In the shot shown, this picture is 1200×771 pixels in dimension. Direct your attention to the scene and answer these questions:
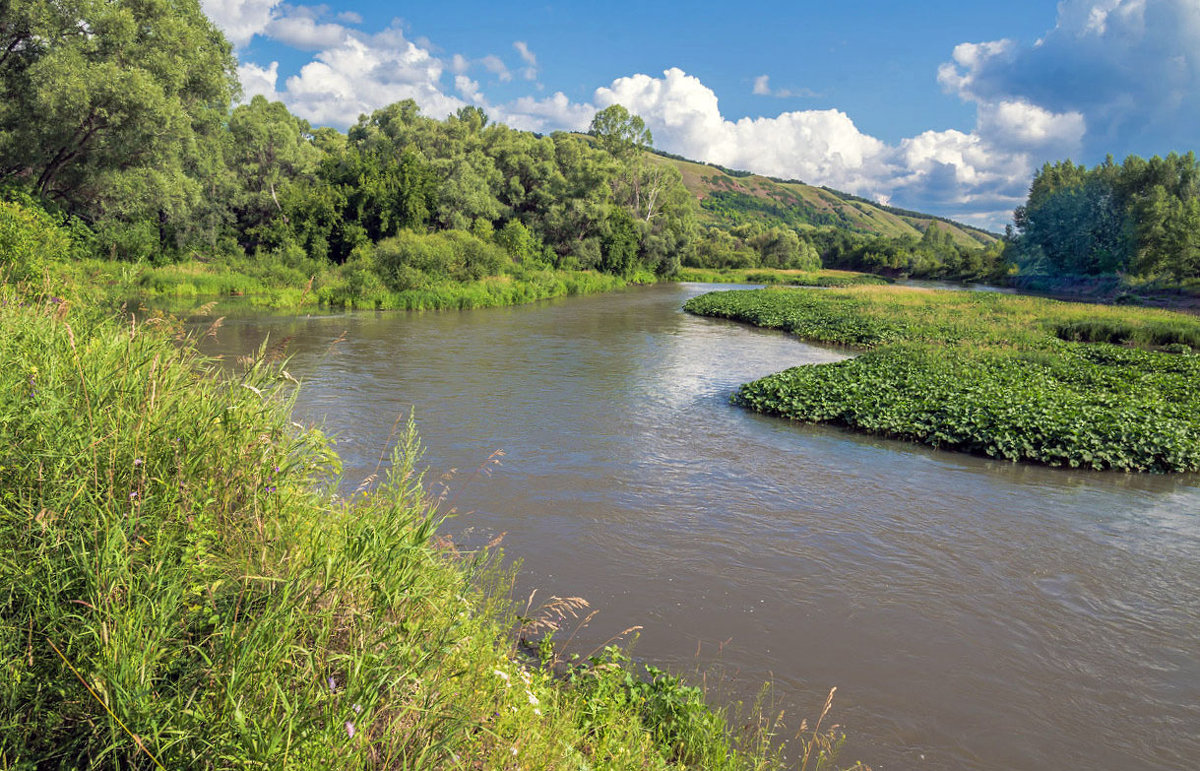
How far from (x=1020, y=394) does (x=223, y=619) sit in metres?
16.3

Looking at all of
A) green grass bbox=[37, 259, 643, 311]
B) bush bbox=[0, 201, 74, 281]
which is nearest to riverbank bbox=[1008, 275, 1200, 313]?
green grass bbox=[37, 259, 643, 311]

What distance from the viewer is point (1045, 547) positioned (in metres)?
8.84

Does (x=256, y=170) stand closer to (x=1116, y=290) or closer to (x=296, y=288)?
(x=296, y=288)

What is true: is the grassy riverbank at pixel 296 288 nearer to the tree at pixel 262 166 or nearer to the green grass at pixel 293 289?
the green grass at pixel 293 289

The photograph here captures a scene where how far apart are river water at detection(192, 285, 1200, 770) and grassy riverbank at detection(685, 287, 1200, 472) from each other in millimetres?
586

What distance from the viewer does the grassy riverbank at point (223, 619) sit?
8.44 ft

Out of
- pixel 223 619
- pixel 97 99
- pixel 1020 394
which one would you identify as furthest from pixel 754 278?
pixel 223 619

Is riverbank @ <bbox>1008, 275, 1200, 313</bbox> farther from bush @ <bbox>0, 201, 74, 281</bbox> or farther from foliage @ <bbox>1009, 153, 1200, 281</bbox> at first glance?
bush @ <bbox>0, 201, 74, 281</bbox>

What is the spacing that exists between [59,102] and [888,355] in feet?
107

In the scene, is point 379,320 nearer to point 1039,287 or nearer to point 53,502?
point 53,502

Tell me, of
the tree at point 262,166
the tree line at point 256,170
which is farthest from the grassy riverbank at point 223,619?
the tree at point 262,166

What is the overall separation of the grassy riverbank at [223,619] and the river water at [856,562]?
1.58m

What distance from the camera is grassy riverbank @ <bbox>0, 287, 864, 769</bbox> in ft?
8.44

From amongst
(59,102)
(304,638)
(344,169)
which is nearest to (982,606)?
(304,638)
